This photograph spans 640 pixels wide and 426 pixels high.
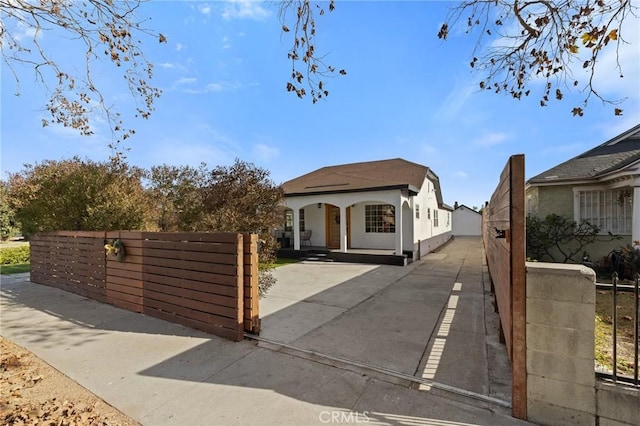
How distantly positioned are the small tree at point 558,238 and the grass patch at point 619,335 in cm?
360

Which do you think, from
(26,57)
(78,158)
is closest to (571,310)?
(26,57)

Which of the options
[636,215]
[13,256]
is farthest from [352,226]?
[13,256]

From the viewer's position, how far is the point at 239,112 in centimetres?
1177

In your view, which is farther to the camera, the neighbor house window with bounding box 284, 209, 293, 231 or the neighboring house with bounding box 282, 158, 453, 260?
the neighbor house window with bounding box 284, 209, 293, 231

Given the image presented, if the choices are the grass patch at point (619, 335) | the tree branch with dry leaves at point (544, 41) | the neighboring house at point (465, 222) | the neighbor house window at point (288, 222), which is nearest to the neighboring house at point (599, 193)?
the grass patch at point (619, 335)

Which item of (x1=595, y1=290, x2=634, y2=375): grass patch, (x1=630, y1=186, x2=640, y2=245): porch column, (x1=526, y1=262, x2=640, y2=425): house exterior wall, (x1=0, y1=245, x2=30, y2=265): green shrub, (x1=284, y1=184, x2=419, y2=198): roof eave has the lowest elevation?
(x1=0, y1=245, x2=30, y2=265): green shrub

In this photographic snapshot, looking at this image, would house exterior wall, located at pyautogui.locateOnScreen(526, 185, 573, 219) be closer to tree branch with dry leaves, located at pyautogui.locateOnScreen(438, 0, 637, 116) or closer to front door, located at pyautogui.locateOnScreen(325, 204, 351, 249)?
tree branch with dry leaves, located at pyautogui.locateOnScreen(438, 0, 637, 116)

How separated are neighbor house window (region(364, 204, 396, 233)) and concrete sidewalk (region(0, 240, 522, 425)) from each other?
7.86 m

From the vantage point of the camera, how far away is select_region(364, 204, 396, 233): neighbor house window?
1414 cm

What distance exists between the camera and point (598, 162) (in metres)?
10.4

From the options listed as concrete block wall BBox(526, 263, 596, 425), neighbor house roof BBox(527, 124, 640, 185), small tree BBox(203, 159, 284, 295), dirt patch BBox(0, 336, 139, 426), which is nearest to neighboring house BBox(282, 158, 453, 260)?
neighbor house roof BBox(527, 124, 640, 185)

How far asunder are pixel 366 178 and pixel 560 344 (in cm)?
1236

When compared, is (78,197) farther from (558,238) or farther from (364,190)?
(558,238)

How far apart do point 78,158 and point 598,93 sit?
1204 cm
